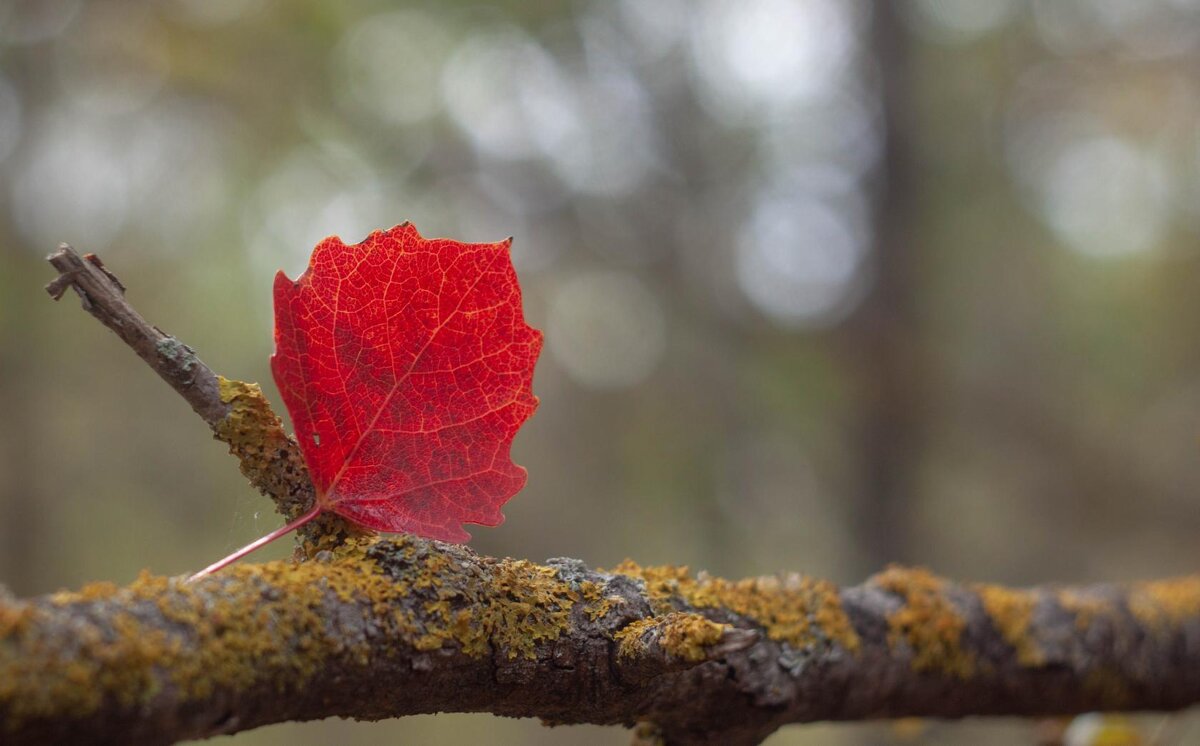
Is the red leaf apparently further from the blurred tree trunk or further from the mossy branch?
the blurred tree trunk

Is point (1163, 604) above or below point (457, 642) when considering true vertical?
below

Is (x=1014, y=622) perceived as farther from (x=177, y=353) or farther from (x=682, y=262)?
(x=682, y=262)

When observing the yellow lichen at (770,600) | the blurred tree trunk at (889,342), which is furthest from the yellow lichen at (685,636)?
the blurred tree trunk at (889,342)

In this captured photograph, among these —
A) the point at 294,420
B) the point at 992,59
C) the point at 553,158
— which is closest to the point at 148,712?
the point at 294,420

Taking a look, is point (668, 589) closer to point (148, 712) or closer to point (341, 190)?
point (148, 712)

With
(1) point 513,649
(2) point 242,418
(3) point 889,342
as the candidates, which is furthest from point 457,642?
(3) point 889,342

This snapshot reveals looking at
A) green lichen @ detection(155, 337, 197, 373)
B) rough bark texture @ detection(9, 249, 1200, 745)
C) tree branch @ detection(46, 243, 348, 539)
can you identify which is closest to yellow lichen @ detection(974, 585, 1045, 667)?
rough bark texture @ detection(9, 249, 1200, 745)

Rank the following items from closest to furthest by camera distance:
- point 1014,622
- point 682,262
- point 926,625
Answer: point 926,625 < point 1014,622 < point 682,262

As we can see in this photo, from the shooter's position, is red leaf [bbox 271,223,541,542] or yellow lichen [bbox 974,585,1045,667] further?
yellow lichen [bbox 974,585,1045,667]
